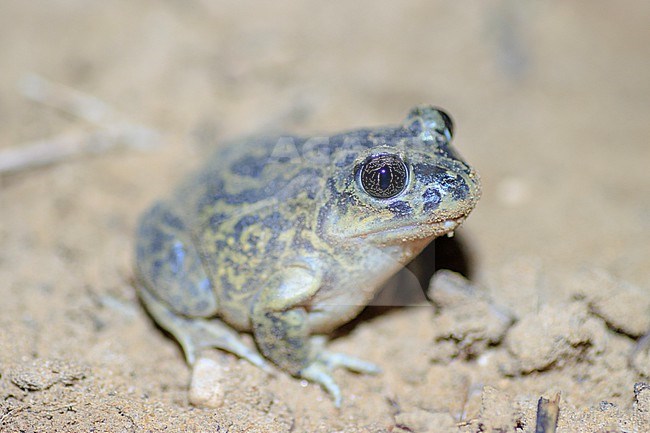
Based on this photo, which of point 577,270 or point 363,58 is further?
point 363,58

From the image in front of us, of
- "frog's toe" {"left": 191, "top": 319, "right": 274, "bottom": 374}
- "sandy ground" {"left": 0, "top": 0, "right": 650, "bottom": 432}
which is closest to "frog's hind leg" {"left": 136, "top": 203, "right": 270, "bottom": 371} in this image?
"frog's toe" {"left": 191, "top": 319, "right": 274, "bottom": 374}

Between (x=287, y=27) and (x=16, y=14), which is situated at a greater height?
(x=16, y=14)

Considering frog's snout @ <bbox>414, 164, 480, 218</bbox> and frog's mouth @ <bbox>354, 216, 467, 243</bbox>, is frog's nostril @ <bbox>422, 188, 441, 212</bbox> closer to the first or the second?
frog's snout @ <bbox>414, 164, 480, 218</bbox>

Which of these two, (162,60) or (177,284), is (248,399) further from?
(162,60)

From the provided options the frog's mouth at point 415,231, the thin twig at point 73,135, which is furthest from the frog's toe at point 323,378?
the thin twig at point 73,135

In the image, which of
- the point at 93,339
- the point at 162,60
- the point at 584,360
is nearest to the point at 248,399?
the point at 93,339

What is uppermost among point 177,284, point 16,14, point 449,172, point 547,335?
point 16,14
